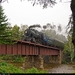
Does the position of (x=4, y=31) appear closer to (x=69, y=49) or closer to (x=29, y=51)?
(x=29, y=51)

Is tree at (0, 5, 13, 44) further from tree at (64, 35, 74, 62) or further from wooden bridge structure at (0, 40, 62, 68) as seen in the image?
tree at (64, 35, 74, 62)

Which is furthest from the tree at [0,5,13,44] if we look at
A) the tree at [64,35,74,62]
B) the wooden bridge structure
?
the tree at [64,35,74,62]

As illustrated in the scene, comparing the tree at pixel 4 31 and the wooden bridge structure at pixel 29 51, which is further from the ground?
the tree at pixel 4 31

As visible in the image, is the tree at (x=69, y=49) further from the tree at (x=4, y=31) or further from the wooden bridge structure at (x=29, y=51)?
the tree at (x=4, y=31)

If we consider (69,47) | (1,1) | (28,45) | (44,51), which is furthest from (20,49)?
(69,47)

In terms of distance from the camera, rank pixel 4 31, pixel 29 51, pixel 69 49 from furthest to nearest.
→ pixel 69 49
pixel 29 51
pixel 4 31

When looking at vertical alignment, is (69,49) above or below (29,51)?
below

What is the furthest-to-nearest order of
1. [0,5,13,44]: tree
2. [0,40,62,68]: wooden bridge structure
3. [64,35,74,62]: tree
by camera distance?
[64,35,74,62]: tree → [0,40,62,68]: wooden bridge structure → [0,5,13,44]: tree

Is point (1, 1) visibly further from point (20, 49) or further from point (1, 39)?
point (20, 49)

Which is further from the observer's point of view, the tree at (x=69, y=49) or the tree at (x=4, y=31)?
the tree at (x=69, y=49)

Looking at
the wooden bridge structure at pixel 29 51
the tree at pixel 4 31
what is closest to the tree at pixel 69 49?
the wooden bridge structure at pixel 29 51

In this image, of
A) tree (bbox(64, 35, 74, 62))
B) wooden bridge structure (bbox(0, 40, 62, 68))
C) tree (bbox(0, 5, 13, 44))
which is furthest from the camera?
tree (bbox(64, 35, 74, 62))

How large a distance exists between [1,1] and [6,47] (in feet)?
67.6

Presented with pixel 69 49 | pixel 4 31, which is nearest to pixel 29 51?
pixel 4 31
